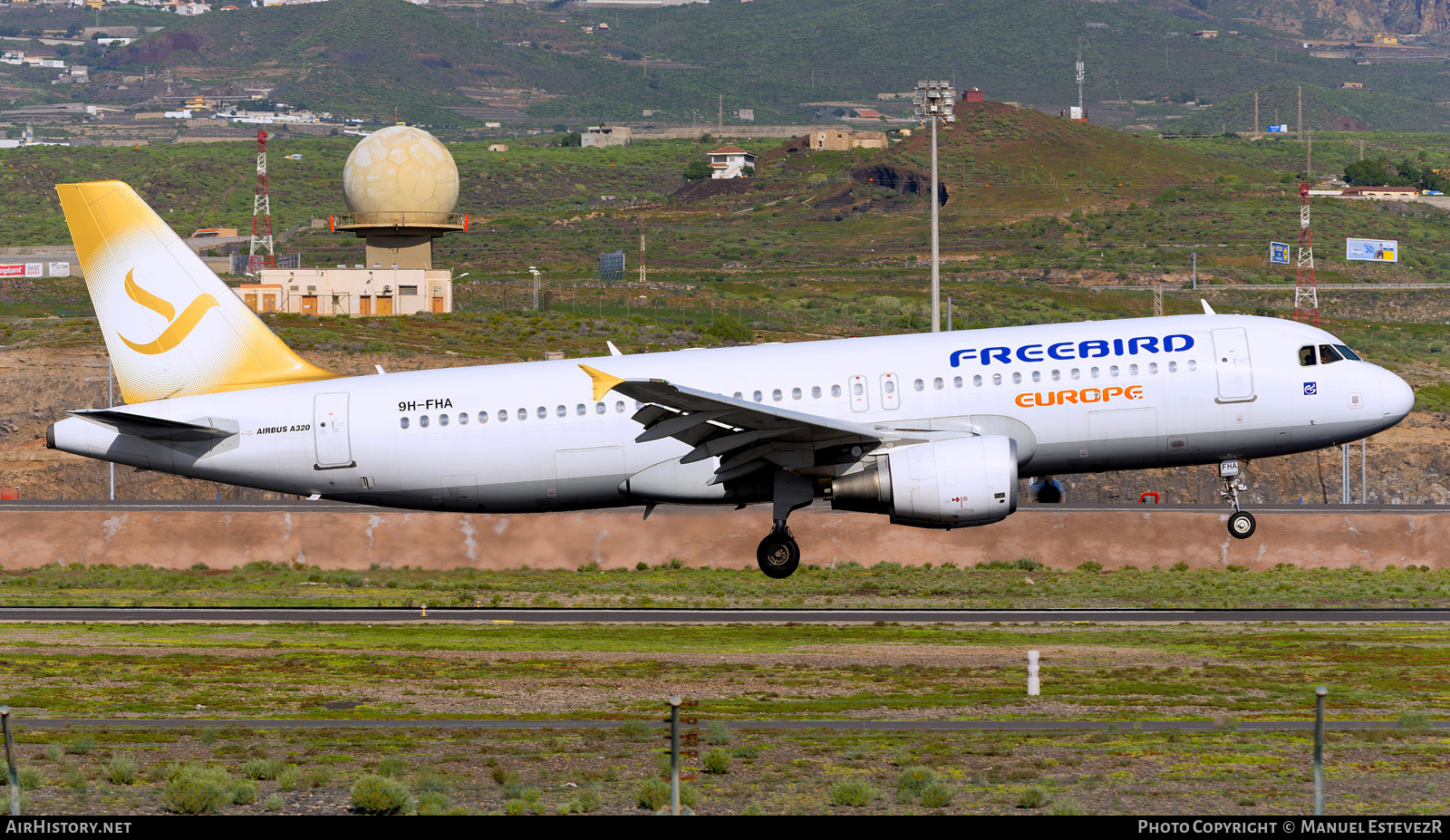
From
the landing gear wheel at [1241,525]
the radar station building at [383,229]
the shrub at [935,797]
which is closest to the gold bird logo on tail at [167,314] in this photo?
the shrub at [935,797]

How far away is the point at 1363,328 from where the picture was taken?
4631 inches

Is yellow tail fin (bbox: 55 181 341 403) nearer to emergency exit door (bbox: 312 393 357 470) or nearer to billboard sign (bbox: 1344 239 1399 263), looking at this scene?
emergency exit door (bbox: 312 393 357 470)

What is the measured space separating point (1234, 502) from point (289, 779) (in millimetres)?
21159

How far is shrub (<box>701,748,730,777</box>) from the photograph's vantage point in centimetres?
1906

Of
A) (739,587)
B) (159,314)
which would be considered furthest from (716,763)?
(739,587)

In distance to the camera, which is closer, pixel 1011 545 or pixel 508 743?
pixel 508 743

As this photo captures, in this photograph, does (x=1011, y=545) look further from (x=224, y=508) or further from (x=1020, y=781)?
(x=1020, y=781)

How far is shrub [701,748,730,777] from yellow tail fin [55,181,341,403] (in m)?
17.9

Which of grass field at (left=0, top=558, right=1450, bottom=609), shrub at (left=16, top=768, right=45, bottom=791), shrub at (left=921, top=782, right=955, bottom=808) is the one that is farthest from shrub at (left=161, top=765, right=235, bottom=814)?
grass field at (left=0, top=558, right=1450, bottom=609)

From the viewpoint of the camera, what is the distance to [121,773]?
62.2ft

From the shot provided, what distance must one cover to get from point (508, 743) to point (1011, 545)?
104ft

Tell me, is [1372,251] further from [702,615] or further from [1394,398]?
[702,615]
